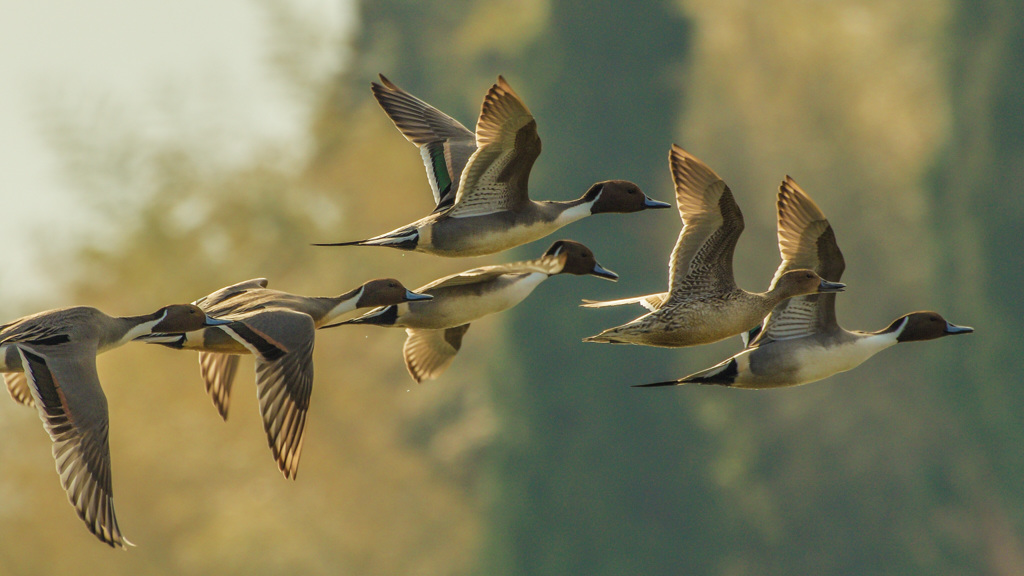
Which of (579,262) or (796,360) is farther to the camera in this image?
(579,262)

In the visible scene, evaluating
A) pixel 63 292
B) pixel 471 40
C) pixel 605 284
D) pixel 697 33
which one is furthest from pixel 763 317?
pixel 471 40

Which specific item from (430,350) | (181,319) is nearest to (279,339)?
(181,319)

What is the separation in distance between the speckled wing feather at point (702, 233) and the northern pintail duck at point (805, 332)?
339 millimetres

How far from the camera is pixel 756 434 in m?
28.9

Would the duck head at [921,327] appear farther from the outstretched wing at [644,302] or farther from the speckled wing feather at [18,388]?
the speckled wing feather at [18,388]

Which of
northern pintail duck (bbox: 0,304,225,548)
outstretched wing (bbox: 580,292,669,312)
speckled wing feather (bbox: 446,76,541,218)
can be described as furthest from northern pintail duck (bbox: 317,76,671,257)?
northern pintail duck (bbox: 0,304,225,548)

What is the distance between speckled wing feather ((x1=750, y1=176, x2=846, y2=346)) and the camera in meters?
7.85

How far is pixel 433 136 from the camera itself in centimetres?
945

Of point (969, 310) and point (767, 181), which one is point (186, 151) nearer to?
point (767, 181)

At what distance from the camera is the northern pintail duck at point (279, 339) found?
680 centimetres

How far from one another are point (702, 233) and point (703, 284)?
0.91 feet

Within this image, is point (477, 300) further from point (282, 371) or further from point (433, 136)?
point (433, 136)

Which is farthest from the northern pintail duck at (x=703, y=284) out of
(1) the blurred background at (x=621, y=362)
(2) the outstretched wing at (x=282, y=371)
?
(1) the blurred background at (x=621, y=362)

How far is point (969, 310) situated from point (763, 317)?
20779 millimetres
